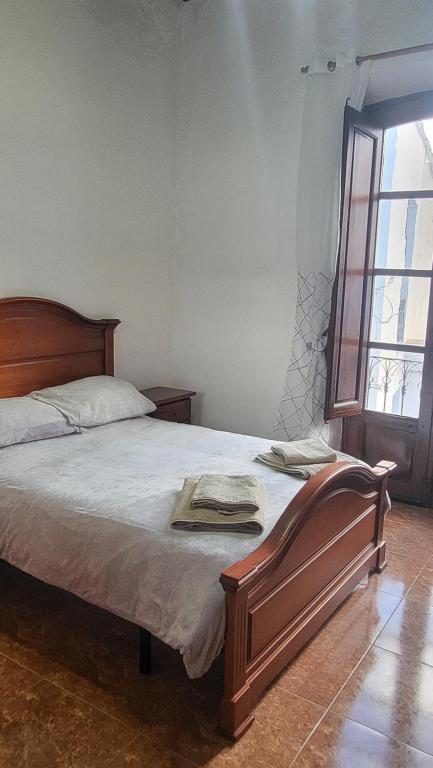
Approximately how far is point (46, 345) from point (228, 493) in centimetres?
173

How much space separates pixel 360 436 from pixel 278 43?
259 cm

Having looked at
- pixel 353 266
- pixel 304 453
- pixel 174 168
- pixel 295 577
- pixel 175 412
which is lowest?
pixel 295 577

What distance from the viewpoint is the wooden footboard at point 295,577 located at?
68.4 inches

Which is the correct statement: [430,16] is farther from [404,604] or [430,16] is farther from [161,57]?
[404,604]

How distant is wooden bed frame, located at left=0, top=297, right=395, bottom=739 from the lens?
69.1 inches

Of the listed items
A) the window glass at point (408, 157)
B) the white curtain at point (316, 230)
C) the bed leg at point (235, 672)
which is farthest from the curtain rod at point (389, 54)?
the bed leg at point (235, 672)

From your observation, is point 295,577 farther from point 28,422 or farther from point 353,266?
point 353,266

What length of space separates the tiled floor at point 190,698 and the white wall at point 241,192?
1.91 metres

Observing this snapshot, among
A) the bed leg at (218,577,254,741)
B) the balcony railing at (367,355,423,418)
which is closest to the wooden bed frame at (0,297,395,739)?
the bed leg at (218,577,254,741)

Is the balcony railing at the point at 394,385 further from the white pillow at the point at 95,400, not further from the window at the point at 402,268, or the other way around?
the white pillow at the point at 95,400

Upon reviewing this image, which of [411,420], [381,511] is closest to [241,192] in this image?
[411,420]

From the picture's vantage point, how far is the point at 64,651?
7.19 ft

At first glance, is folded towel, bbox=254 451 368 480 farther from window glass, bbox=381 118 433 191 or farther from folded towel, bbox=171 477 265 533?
window glass, bbox=381 118 433 191

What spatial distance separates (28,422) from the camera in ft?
9.16
